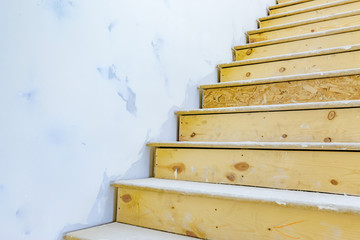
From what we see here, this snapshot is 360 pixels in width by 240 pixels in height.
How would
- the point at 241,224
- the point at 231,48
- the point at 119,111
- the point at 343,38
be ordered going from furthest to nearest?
1. the point at 231,48
2. the point at 343,38
3. the point at 119,111
4. the point at 241,224

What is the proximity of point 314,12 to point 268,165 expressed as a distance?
163 centimetres

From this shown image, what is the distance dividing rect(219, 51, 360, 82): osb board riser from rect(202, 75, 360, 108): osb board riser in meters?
0.24

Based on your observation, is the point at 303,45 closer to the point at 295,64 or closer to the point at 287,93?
the point at 295,64

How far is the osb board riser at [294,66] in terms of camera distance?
1.33 m

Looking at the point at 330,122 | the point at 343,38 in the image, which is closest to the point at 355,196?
the point at 330,122

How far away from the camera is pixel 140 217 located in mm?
942

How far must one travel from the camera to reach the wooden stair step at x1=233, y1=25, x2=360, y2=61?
1.55 m

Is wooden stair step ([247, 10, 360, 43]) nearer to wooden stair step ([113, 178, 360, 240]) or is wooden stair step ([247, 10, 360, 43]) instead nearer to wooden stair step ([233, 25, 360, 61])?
wooden stair step ([233, 25, 360, 61])

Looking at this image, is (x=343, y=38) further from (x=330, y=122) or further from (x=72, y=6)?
(x=72, y=6)

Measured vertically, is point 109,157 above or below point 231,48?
below

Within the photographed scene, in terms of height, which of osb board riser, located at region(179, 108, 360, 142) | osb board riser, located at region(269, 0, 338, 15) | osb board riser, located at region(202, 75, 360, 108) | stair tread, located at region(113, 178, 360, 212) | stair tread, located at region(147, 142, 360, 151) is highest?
osb board riser, located at region(269, 0, 338, 15)

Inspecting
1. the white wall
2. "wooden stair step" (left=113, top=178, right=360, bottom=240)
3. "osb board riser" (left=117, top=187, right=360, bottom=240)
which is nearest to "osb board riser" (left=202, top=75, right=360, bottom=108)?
the white wall

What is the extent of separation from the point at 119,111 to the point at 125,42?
0.26 meters

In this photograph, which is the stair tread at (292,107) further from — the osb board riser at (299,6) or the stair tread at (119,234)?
the osb board riser at (299,6)
